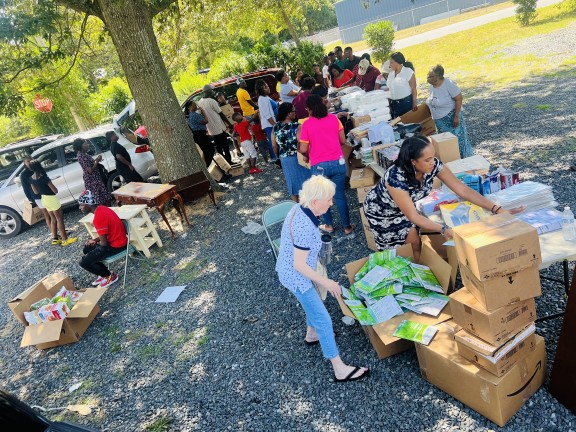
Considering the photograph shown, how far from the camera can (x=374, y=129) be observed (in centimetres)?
542

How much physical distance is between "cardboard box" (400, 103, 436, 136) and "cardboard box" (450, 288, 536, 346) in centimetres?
434

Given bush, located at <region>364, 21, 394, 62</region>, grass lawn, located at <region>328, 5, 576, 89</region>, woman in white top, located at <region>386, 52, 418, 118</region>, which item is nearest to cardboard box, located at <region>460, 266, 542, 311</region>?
woman in white top, located at <region>386, 52, 418, 118</region>

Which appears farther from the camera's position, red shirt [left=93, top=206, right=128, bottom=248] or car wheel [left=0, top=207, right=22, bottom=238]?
car wheel [left=0, top=207, right=22, bottom=238]

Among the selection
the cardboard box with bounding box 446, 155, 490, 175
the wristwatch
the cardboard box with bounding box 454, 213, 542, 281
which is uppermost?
the cardboard box with bounding box 454, 213, 542, 281

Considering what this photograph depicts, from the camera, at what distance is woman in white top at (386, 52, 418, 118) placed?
673 cm

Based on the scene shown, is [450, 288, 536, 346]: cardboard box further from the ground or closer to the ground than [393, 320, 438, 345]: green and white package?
further from the ground

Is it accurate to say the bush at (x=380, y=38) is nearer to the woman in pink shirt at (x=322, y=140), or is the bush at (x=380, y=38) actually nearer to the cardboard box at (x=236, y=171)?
the cardboard box at (x=236, y=171)

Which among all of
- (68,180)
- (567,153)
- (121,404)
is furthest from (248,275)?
(68,180)

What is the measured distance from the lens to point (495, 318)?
240cm

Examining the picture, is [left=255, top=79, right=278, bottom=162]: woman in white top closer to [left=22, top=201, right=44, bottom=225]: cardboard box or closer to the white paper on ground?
the white paper on ground

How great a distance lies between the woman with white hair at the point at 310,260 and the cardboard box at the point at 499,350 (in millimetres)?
901

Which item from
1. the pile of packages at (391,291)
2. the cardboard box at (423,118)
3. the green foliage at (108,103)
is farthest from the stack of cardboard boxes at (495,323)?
the green foliage at (108,103)

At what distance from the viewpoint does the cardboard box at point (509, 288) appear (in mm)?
2357

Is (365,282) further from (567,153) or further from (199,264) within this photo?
(567,153)
